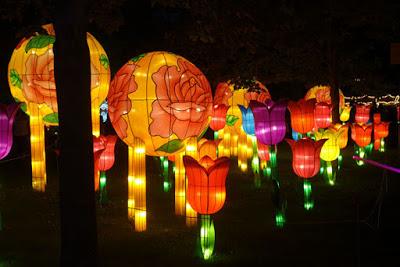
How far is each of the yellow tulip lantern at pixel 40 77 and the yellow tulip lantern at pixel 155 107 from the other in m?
2.43

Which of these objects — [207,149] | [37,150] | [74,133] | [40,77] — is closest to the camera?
[74,133]

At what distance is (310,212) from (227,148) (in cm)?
763

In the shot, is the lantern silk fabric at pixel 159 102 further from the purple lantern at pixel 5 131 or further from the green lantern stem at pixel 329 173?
the green lantern stem at pixel 329 173

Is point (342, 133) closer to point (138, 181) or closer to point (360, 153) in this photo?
point (360, 153)

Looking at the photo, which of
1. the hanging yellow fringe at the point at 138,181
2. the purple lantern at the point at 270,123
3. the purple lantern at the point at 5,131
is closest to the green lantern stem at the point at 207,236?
the hanging yellow fringe at the point at 138,181

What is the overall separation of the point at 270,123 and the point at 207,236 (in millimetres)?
3991

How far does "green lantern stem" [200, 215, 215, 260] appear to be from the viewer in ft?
22.6

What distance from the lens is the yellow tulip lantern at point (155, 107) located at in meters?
8.31

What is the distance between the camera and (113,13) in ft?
29.3

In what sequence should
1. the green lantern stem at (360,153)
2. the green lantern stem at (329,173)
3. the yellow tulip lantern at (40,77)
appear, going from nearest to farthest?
the yellow tulip lantern at (40,77)
the green lantern stem at (329,173)
the green lantern stem at (360,153)

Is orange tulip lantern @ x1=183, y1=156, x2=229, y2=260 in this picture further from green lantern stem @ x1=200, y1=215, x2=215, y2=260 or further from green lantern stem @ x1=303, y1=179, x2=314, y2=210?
green lantern stem @ x1=303, y1=179, x2=314, y2=210

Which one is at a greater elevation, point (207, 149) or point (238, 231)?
point (207, 149)

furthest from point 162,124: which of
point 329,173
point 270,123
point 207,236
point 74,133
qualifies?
point 329,173

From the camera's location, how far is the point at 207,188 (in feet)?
22.1
